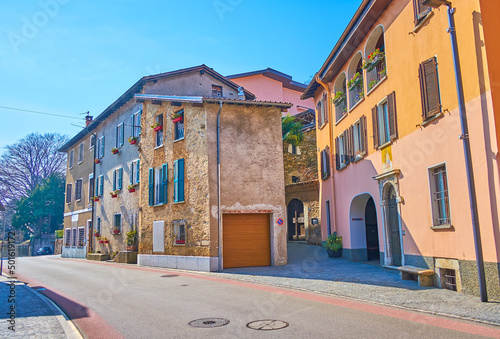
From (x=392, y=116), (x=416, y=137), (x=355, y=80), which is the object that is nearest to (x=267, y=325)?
(x=416, y=137)

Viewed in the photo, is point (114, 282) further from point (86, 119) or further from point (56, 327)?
point (86, 119)

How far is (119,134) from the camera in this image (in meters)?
26.9

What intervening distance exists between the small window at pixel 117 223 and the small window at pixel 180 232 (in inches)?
318

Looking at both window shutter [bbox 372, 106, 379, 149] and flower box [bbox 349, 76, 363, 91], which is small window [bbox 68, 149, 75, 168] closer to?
flower box [bbox 349, 76, 363, 91]

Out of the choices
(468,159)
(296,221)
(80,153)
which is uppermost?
(80,153)

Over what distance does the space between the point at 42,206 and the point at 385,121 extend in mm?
44165

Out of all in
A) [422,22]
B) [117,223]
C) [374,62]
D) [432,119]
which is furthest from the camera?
[117,223]

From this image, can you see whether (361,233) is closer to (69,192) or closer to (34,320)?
(34,320)

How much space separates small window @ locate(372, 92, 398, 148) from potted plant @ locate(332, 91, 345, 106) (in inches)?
156

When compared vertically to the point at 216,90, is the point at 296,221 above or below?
below

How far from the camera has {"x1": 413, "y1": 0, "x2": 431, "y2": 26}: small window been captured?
11.3 m

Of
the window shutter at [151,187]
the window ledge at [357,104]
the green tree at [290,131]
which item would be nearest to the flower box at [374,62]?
the window ledge at [357,104]

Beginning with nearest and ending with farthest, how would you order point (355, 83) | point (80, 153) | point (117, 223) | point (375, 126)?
point (375, 126), point (355, 83), point (117, 223), point (80, 153)

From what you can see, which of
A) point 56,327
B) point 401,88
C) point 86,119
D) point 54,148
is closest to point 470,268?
point 401,88
